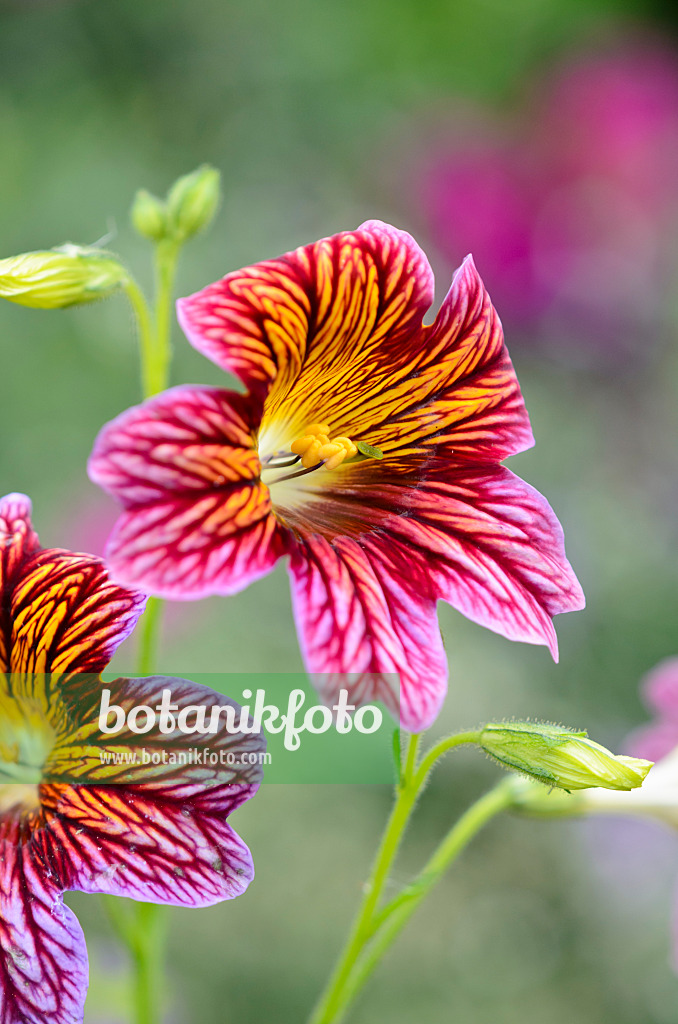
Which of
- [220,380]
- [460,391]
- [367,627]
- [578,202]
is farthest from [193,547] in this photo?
[578,202]

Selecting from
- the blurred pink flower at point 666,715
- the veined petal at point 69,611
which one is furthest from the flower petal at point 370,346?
the blurred pink flower at point 666,715

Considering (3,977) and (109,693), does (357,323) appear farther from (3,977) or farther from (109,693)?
(3,977)

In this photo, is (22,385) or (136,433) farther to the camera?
(22,385)

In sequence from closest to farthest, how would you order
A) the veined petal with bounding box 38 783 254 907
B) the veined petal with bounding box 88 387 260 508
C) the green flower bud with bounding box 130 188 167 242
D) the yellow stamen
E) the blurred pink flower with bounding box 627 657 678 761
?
the veined petal with bounding box 88 387 260 508, the veined petal with bounding box 38 783 254 907, the yellow stamen, the green flower bud with bounding box 130 188 167 242, the blurred pink flower with bounding box 627 657 678 761

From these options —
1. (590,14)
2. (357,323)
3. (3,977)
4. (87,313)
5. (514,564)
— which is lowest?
(3,977)

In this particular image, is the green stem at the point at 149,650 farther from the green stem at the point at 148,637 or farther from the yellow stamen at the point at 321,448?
the yellow stamen at the point at 321,448

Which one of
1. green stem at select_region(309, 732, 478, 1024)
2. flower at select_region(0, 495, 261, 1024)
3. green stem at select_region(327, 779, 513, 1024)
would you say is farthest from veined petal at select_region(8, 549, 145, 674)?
green stem at select_region(327, 779, 513, 1024)

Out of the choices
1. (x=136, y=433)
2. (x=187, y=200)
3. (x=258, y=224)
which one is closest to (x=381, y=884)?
(x=136, y=433)

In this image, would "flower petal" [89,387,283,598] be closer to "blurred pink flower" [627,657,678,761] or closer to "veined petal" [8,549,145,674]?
"veined petal" [8,549,145,674]
